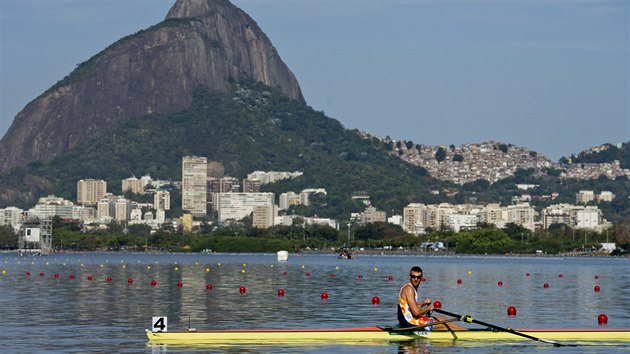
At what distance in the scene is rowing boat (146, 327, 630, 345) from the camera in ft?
134

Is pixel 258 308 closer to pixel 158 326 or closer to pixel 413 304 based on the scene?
pixel 158 326

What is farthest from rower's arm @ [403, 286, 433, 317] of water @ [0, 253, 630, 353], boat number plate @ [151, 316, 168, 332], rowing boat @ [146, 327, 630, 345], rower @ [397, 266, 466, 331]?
boat number plate @ [151, 316, 168, 332]

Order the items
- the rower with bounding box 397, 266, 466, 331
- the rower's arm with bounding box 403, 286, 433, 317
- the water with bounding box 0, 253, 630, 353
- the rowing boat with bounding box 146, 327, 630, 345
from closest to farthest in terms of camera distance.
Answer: the rower with bounding box 397, 266, 466, 331, the rower's arm with bounding box 403, 286, 433, 317, the rowing boat with bounding box 146, 327, 630, 345, the water with bounding box 0, 253, 630, 353

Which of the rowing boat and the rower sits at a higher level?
the rower

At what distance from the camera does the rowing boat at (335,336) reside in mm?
40875

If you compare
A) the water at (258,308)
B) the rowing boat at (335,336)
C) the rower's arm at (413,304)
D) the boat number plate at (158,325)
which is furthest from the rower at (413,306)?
the boat number plate at (158,325)

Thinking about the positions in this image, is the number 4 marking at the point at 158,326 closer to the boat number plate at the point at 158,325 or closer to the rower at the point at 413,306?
the boat number plate at the point at 158,325

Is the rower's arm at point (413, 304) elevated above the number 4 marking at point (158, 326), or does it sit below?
above

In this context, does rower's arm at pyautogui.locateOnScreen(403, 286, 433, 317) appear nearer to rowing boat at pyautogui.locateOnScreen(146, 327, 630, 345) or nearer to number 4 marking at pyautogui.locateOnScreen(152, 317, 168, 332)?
rowing boat at pyautogui.locateOnScreen(146, 327, 630, 345)

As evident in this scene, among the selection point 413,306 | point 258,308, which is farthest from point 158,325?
point 258,308

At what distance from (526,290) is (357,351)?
1599 inches

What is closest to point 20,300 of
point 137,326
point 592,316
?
point 137,326

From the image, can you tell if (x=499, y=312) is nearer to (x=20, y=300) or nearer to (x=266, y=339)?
(x=266, y=339)

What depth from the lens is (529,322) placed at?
5175 centimetres
